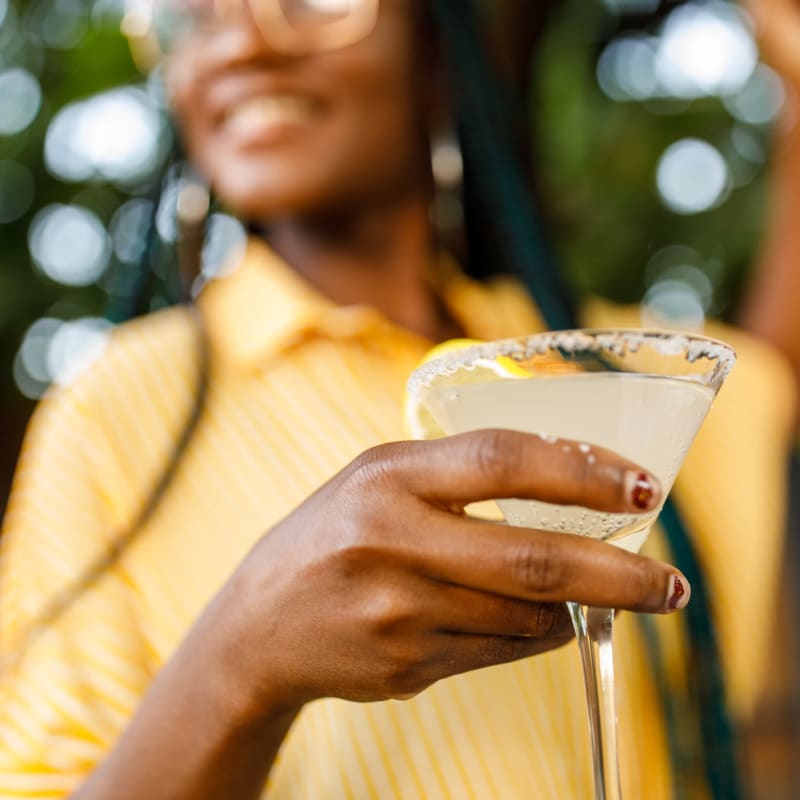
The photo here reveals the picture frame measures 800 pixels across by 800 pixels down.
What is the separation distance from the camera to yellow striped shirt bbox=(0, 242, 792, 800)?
860mm

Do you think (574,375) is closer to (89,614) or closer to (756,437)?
→ (89,614)

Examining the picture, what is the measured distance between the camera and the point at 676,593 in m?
0.52

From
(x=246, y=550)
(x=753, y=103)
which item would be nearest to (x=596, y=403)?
(x=246, y=550)

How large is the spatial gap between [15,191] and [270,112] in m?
2.48

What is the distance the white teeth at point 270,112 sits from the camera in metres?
1.08

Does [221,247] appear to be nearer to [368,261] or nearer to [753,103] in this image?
[368,261]

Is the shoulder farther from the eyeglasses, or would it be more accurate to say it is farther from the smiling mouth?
the eyeglasses

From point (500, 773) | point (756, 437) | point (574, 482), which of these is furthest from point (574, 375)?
point (756, 437)

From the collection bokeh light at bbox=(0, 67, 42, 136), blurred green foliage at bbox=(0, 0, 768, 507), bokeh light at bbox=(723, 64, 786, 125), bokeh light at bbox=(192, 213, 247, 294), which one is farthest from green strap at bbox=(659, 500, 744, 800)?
bokeh light at bbox=(0, 67, 42, 136)

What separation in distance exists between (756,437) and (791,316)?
0.21 m

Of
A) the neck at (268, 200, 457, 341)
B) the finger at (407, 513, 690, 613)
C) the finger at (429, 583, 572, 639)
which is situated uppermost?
the neck at (268, 200, 457, 341)

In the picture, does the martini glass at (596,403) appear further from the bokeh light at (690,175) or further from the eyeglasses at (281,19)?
the bokeh light at (690,175)

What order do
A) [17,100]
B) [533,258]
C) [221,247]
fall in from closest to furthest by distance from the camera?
[533,258], [221,247], [17,100]

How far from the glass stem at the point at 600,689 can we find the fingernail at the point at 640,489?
97 mm
